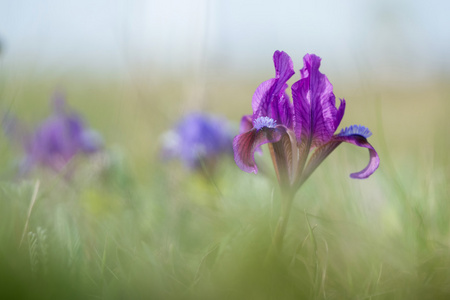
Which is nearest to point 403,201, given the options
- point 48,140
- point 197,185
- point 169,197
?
point 169,197

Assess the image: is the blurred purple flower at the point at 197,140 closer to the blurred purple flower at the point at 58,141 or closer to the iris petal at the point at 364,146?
the blurred purple flower at the point at 58,141

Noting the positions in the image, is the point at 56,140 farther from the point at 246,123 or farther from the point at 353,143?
the point at 353,143

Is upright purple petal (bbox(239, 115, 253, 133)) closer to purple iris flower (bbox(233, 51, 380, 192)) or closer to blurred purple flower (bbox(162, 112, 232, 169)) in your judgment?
purple iris flower (bbox(233, 51, 380, 192))

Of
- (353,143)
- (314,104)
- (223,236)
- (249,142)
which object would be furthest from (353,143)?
(223,236)

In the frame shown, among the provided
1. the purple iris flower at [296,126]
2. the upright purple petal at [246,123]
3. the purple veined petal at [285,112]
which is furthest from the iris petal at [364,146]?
the upright purple petal at [246,123]

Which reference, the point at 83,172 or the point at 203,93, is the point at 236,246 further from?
the point at 203,93

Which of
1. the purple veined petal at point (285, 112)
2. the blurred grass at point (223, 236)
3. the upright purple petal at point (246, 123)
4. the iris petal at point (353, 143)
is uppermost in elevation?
the purple veined petal at point (285, 112)

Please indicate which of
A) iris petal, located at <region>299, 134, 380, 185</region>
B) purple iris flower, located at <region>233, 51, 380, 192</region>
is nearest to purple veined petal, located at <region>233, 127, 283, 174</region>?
purple iris flower, located at <region>233, 51, 380, 192</region>

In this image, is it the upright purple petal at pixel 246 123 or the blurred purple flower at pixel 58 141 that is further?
the blurred purple flower at pixel 58 141
